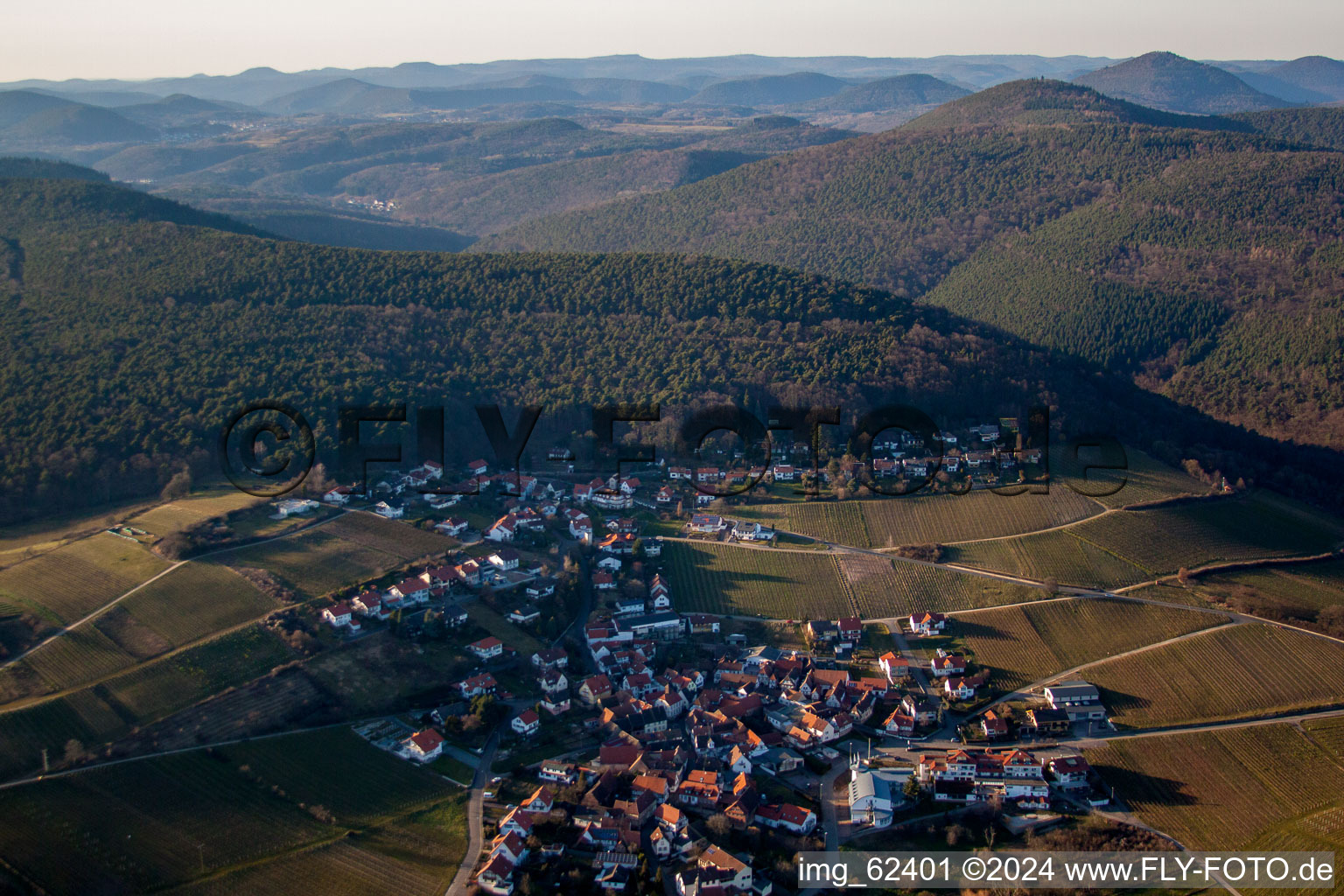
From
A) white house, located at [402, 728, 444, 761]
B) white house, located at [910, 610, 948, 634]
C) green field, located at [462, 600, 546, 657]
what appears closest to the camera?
white house, located at [402, 728, 444, 761]

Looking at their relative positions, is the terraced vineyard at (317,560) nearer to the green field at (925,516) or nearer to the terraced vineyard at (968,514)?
the green field at (925,516)

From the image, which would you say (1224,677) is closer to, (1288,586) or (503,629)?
(1288,586)

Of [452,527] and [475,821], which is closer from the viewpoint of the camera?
[475,821]

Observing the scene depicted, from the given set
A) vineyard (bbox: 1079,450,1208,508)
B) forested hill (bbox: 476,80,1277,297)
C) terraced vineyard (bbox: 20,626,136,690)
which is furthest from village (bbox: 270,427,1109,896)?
forested hill (bbox: 476,80,1277,297)

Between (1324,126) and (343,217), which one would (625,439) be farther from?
(1324,126)

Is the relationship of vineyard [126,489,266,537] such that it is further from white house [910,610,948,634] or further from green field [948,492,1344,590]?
green field [948,492,1344,590]

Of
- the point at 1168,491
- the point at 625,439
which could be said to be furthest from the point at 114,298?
the point at 1168,491

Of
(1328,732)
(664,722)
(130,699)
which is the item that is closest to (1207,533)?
(1328,732)
